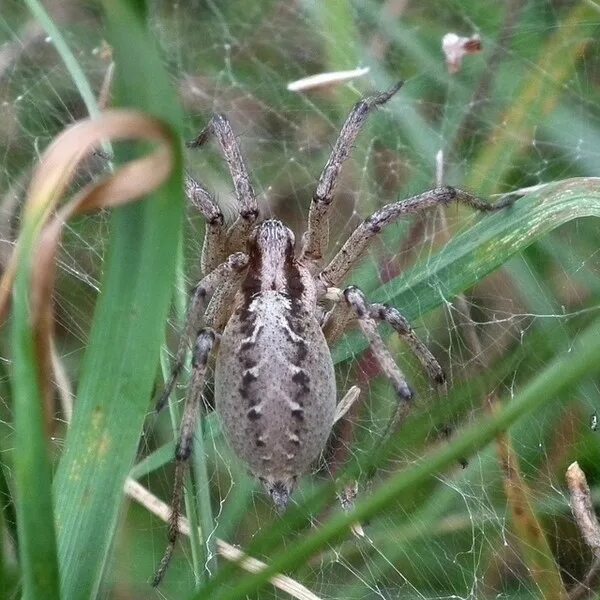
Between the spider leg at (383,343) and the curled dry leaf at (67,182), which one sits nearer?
the curled dry leaf at (67,182)

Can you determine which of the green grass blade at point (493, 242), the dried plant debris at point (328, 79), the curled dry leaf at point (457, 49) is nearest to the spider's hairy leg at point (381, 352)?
the green grass blade at point (493, 242)

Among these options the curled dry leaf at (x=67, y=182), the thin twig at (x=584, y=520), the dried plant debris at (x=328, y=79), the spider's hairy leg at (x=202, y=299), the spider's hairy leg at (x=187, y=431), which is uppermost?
the dried plant debris at (x=328, y=79)

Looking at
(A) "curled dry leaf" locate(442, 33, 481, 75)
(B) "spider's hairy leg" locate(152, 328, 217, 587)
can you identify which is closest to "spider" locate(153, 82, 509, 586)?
(B) "spider's hairy leg" locate(152, 328, 217, 587)

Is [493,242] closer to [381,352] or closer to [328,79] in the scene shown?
[381,352]

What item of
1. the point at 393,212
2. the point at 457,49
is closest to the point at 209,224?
the point at 393,212

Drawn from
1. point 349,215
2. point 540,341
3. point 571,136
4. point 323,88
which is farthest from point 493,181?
point 540,341

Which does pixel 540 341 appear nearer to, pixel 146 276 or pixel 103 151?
pixel 146 276

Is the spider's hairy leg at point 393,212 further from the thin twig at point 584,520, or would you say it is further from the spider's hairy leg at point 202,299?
the thin twig at point 584,520

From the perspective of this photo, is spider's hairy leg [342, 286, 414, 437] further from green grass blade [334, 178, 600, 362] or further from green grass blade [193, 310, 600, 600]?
green grass blade [193, 310, 600, 600]
